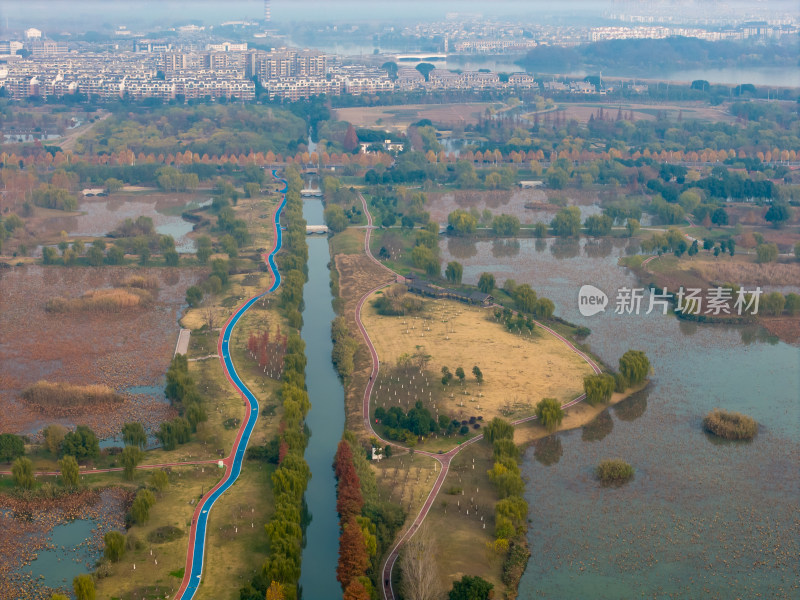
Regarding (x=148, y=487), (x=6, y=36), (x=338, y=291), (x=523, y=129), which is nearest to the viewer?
(x=148, y=487)

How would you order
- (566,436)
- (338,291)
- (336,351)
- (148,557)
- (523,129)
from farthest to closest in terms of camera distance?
(523,129) < (338,291) < (336,351) < (566,436) < (148,557)

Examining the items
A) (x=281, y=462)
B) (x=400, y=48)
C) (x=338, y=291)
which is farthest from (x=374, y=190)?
(x=400, y=48)

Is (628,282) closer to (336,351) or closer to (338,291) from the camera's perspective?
(338,291)

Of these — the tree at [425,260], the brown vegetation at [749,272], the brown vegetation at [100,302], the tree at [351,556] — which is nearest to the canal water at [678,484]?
the tree at [351,556]

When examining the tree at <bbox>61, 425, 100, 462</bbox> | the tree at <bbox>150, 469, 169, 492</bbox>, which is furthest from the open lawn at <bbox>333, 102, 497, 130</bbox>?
the tree at <bbox>150, 469, 169, 492</bbox>

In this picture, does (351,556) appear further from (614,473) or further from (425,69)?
(425,69)

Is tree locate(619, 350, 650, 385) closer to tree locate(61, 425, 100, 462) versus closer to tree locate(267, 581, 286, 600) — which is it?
tree locate(267, 581, 286, 600)

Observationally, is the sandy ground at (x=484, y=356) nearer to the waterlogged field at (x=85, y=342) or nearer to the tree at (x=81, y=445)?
the waterlogged field at (x=85, y=342)

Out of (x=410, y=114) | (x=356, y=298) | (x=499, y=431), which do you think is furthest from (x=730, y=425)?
(x=410, y=114)
